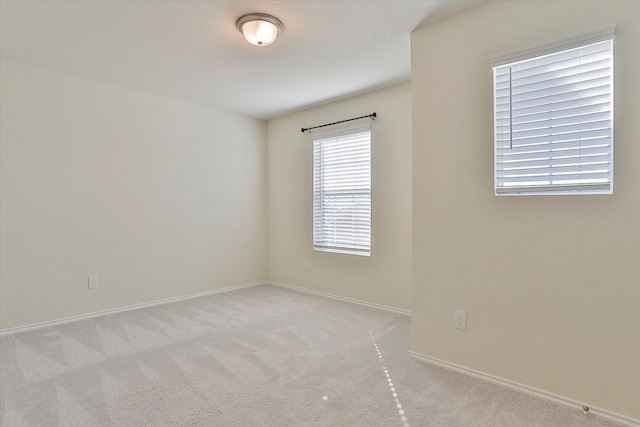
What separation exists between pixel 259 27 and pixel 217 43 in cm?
51

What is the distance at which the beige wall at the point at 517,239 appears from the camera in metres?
1.74

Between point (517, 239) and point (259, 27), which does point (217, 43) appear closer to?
point (259, 27)

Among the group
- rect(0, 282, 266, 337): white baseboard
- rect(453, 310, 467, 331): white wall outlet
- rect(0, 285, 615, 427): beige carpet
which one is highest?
rect(453, 310, 467, 331): white wall outlet

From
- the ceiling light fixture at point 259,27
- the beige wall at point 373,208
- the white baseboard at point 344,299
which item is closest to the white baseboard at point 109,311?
the white baseboard at point 344,299

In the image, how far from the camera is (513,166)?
2.10m

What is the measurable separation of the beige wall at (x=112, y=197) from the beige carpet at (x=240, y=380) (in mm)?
491

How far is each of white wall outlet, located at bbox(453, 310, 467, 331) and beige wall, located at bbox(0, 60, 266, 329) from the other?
10.5 feet

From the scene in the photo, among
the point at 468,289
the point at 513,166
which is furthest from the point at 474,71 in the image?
the point at 468,289

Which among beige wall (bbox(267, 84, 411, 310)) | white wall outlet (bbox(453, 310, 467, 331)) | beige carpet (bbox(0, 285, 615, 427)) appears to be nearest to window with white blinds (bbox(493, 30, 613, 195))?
white wall outlet (bbox(453, 310, 467, 331))

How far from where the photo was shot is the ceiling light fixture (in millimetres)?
2314

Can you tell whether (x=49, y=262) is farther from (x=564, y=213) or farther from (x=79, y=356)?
(x=564, y=213)

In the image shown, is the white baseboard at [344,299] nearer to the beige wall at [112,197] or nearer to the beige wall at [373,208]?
the beige wall at [373,208]

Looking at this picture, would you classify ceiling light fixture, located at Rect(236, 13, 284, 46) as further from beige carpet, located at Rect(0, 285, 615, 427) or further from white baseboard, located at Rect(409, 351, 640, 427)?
white baseboard, located at Rect(409, 351, 640, 427)

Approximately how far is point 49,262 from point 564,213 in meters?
4.20
